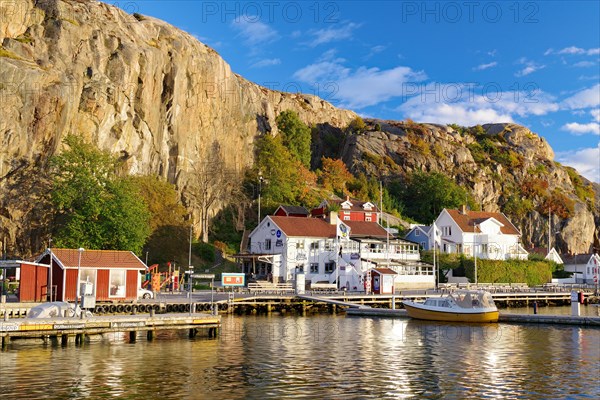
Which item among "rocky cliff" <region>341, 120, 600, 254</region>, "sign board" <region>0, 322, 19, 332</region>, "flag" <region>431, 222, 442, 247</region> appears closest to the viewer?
"sign board" <region>0, 322, 19, 332</region>

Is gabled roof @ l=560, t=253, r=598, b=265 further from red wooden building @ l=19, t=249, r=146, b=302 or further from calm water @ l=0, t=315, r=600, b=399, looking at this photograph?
red wooden building @ l=19, t=249, r=146, b=302

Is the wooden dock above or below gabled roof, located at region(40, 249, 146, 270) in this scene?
below

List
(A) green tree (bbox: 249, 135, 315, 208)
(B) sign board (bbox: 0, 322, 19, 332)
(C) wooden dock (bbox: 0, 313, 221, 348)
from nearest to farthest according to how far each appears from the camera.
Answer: (B) sign board (bbox: 0, 322, 19, 332)
(C) wooden dock (bbox: 0, 313, 221, 348)
(A) green tree (bbox: 249, 135, 315, 208)

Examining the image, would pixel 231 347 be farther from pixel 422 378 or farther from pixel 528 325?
pixel 528 325

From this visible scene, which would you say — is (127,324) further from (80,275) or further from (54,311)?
(80,275)

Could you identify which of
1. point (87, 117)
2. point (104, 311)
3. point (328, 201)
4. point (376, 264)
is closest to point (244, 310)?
point (104, 311)

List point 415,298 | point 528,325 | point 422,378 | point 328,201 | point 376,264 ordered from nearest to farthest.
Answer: point 422,378 < point 528,325 < point 415,298 < point 376,264 < point 328,201

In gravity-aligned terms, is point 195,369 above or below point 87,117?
below

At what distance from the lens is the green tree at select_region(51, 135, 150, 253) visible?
2677 inches

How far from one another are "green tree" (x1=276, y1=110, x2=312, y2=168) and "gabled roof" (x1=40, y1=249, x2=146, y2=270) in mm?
78339

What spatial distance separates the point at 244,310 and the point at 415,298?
758 inches

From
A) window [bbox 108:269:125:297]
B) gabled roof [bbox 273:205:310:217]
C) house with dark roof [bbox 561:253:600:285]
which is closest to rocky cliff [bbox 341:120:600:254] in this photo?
house with dark roof [bbox 561:253:600:285]

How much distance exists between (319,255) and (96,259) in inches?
1395

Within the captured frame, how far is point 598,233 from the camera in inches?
6004
